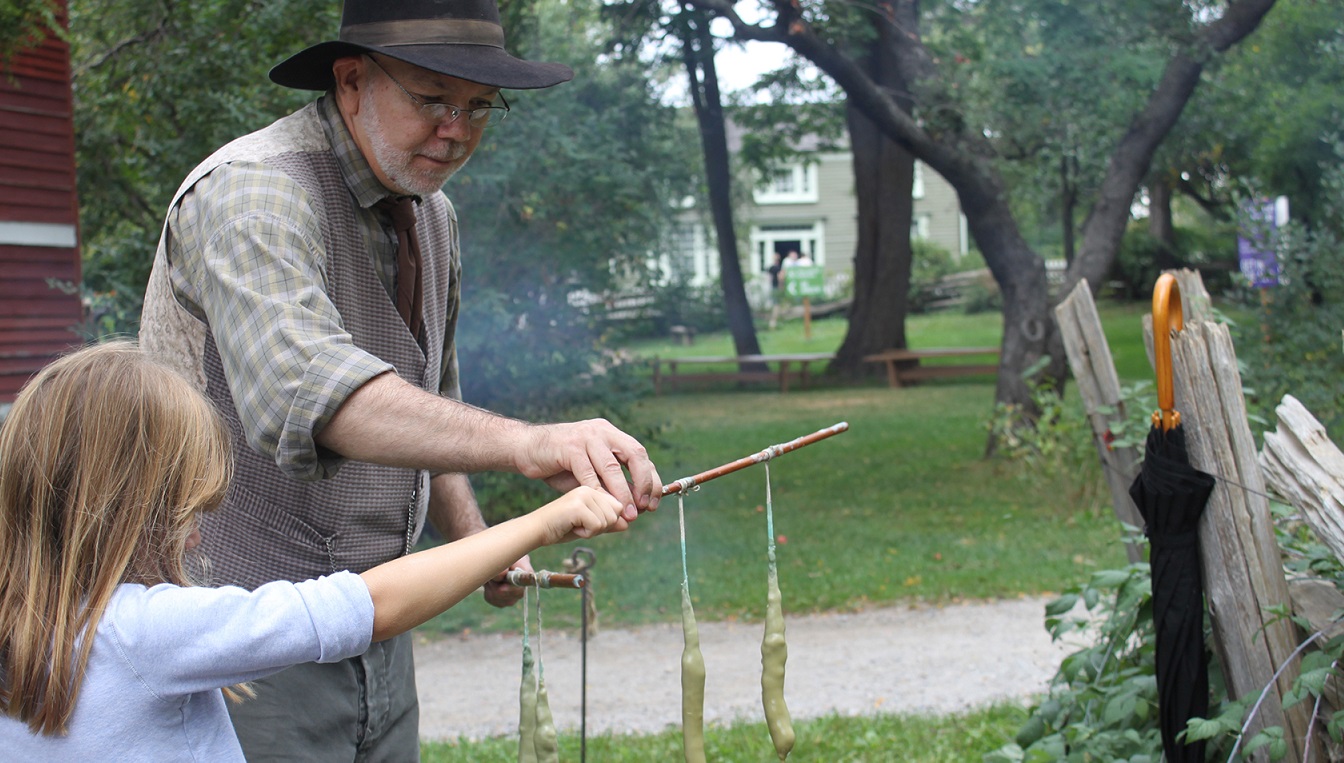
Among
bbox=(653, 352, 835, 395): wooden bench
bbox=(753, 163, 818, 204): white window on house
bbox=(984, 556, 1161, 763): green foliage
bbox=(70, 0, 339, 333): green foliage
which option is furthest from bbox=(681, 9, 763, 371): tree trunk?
bbox=(753, 163, 818, 204): white window on house

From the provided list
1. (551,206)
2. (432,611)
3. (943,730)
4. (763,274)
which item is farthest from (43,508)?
(763,274)

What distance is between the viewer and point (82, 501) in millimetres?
1690

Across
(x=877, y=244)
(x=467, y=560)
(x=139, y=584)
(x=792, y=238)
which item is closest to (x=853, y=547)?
(x=467, y=560)

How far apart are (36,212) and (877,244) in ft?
42.6

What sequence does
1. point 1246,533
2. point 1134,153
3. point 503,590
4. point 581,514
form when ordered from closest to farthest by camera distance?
point 581,514 < point 503,590 < point 1246,533 < point 1134,153

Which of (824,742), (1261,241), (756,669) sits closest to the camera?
(824,742)

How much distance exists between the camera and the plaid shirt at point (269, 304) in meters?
1.83

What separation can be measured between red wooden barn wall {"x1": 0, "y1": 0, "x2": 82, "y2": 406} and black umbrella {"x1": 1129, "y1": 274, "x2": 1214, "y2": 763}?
24.1 ft

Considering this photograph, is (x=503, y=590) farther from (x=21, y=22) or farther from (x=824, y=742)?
(x=21, y=22)

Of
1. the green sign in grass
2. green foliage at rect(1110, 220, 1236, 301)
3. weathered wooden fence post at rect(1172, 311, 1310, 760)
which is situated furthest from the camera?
the green sign in grass

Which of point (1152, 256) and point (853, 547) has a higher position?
point (1152, 256)

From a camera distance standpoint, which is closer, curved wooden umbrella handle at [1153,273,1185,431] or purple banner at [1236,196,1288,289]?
curved wooden umbrella handle at [1153,273,1185,431]

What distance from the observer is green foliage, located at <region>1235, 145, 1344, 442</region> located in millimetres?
8305

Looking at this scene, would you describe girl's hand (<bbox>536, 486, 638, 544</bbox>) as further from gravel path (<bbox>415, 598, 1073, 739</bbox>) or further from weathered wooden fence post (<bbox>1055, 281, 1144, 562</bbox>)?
gravel path (<bbox>415, 598, 1073, 739</bbox>)
